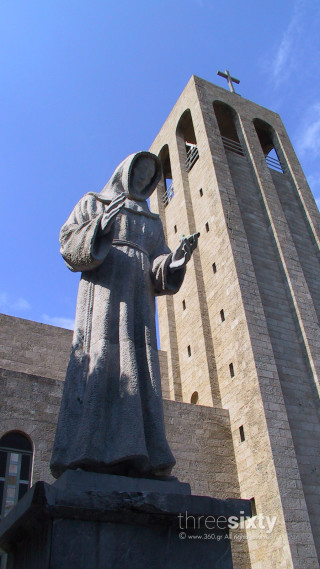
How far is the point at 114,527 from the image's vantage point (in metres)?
2.86

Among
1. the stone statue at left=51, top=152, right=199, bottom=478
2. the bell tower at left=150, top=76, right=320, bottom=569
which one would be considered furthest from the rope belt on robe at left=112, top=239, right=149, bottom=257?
the bell tower at left=150, top=76, right=320, bottom=569

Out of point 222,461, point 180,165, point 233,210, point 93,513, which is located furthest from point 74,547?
point 180,165

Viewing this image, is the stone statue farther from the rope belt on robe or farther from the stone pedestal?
the stone pedestal

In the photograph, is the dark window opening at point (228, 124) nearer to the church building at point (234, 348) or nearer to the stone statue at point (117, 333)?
the church building at point (234, 348)

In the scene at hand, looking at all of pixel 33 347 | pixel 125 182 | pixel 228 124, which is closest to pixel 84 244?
pixel 125 182

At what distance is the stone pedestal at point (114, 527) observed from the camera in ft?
8.99

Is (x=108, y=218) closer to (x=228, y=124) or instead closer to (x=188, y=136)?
(x=228, y=124)

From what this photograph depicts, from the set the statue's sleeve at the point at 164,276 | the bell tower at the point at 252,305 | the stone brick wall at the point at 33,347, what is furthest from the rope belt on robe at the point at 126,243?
the stone brick wall at the point at 33,347

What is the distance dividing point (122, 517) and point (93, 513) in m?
0.17

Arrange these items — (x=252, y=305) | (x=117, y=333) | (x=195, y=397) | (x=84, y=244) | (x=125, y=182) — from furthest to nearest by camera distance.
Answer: (x=195, y=397) → (x=252, y=305) → (x=125, y=182) → (x=84, y=244) → (x=117, y=333)

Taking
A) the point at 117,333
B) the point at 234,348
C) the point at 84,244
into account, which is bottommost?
the point at 117,333

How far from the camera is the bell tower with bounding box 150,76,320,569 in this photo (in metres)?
13.7

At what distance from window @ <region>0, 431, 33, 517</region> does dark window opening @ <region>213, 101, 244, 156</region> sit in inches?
702

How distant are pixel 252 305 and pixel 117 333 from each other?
44.8ft
